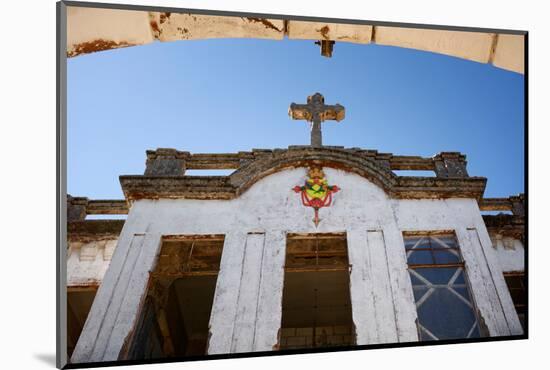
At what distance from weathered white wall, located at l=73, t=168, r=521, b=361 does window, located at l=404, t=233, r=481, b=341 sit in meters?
0.13

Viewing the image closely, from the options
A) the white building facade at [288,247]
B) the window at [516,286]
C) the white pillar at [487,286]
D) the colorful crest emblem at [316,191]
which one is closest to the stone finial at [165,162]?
the white building facade at [288,247]

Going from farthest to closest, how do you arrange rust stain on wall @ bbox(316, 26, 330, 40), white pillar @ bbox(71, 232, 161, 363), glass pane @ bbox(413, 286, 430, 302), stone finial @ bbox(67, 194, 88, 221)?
stone finial @ bbox(67, 194, 88, 221), glass pane @ bbox(413, 286, 430, 302), white pillar @ bbox(71, 232, 161, 363), rust stain on wall @ bbox(316, 26, 330, 40)

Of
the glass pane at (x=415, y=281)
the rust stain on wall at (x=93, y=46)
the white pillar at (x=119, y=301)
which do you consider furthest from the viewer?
the glass pane at (x=415, y=281)

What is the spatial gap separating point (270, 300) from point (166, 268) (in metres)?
1.76

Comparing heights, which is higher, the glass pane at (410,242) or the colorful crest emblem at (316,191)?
the colorful crest emblem at (316,191)

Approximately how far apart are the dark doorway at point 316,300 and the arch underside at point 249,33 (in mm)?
3096

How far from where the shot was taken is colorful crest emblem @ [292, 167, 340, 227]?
6887mm

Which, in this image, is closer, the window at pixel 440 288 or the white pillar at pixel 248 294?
the white pillar at pixel 248 294

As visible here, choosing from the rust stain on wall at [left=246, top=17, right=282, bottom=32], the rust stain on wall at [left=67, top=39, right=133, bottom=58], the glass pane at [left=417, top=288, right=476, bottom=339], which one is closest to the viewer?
the rust stain on wall at [left=67, top=39, right=133, bottom=58]

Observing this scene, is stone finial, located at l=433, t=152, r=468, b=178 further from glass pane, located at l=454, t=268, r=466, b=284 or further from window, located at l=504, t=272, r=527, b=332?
glass pane, located at l=454, t=268, r=466, b=284

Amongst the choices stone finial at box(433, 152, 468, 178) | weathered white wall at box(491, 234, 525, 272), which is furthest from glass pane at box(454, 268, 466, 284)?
stone finial at box(433, 152, 468, 178)

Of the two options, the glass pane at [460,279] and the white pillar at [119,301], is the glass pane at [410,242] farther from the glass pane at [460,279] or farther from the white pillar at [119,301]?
the white pillar at [119,301]

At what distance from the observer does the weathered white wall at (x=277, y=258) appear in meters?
5.57

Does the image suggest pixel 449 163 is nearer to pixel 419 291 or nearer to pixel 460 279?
pixel 460 279
